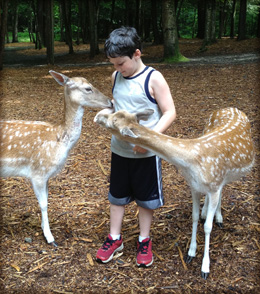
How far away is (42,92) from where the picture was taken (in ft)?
27.2

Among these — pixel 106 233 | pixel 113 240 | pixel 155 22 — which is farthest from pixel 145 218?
pixel 155 22

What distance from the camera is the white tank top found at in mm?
2594

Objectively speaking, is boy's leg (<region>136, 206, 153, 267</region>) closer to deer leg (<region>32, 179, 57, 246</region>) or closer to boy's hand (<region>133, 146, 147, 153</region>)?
boy's hand (<region>133, 146, 147, 153</region>)

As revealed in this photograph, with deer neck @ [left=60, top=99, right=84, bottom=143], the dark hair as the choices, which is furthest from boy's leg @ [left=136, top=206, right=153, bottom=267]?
the dark hair

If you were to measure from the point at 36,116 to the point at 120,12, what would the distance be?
2391 cm

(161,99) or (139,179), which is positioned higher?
(161,99)

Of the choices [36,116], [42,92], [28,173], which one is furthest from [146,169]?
[42,92]

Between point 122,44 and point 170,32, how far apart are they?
9.17 metres

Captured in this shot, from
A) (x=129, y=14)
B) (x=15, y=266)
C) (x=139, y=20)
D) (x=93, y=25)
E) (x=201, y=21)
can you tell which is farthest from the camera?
(x=129, y=14)

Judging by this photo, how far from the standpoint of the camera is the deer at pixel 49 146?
3.13 meters

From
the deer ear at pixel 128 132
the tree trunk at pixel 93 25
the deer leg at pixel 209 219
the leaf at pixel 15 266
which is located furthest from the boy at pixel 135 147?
the tree trunk at pixel 93 25

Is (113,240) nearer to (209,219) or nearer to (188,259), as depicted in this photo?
(188,259)

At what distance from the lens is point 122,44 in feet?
8.08

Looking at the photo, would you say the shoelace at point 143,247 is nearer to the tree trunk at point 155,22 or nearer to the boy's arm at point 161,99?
the boy's arm at point 161,99
